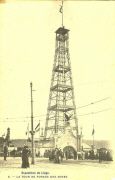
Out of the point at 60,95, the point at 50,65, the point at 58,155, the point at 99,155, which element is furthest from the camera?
the point at 60,95

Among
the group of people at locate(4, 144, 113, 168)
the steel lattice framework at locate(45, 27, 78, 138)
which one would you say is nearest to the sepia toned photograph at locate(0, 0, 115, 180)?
the group of people at locate(4, 144, 113, 168)

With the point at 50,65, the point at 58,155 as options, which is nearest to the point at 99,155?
the point at 58,155

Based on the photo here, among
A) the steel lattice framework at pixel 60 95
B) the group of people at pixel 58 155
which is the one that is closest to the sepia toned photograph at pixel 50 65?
the group of people at pixel 58 155

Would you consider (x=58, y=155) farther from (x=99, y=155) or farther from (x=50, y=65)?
(x=50, y=65)

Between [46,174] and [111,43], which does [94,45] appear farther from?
[46,174]

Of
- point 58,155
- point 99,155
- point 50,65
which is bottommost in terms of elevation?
point 99,155

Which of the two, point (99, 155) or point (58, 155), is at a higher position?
point (58, 155)

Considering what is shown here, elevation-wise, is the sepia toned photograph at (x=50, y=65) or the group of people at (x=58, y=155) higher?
the sepia toned photograph at (x=50, y=65)

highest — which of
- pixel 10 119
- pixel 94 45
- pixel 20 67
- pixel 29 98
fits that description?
pixel 94 45

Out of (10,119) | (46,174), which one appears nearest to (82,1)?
(10,119)

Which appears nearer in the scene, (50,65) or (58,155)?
(50,65)

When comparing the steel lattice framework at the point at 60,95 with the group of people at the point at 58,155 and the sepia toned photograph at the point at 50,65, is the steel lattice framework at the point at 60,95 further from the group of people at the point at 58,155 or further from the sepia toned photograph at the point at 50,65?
the sepia toned photograph at the point at 50,65
